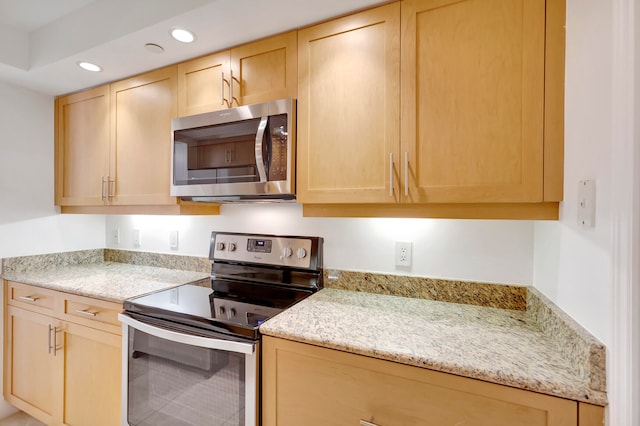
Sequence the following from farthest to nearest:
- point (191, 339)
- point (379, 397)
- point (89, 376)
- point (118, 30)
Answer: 1. point (89, 376)
2. point (118, 30)
3. point (191, 339)
4. point (379, 397)

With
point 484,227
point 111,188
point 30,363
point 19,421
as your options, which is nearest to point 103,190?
point 111,188

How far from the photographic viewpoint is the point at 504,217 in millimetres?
1048

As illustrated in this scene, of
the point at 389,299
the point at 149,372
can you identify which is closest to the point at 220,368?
the point at 149,372

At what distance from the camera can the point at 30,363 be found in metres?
1.76

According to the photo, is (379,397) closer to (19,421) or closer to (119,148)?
(119,148)

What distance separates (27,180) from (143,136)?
0.97m

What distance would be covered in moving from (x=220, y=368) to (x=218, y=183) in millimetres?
835

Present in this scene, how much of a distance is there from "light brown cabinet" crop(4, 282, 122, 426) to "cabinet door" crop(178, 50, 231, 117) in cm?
107

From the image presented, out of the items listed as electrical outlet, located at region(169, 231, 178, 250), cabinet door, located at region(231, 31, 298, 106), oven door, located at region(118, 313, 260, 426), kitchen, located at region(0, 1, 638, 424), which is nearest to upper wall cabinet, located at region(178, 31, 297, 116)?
cabinet door, located at region(231, 31, 298, 106)

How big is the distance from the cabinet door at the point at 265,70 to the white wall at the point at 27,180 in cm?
160

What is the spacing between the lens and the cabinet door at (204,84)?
4.88ft

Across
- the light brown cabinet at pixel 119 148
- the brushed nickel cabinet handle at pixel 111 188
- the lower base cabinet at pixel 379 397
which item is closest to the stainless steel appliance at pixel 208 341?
the lower base cabinet at pixel 379 397

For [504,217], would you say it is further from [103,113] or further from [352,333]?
[103,113]

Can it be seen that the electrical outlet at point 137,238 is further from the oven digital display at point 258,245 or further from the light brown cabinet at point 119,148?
the oven digital display at point 258,245
